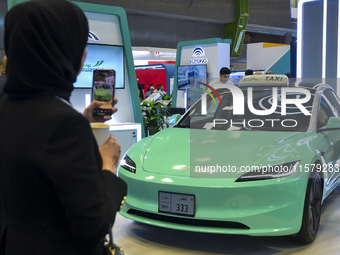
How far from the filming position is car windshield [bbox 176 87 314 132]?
12.1ft

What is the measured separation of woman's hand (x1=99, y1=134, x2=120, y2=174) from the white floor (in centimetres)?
210

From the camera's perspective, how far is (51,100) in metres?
1.03

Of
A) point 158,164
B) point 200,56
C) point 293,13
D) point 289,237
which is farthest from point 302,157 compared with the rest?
point 293,13

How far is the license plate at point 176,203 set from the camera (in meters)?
2.89

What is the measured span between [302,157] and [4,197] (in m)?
2.46

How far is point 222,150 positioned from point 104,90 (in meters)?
1.91

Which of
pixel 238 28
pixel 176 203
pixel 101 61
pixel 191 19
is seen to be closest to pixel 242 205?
pixel 176 203

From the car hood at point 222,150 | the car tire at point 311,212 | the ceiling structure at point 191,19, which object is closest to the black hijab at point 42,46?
the car hood at point 222,150

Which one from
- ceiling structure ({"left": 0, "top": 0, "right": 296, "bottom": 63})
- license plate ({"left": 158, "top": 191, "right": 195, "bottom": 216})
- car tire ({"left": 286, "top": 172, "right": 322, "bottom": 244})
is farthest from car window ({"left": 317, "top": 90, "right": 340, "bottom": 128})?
ceiling structure ({"left": 0, "top": 0, "right": 296, "bottom": 63})

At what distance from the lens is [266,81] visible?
162 inches

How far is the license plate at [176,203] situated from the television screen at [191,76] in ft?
27.5

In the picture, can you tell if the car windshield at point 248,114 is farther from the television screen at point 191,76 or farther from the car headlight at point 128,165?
the television screen at point 191,76

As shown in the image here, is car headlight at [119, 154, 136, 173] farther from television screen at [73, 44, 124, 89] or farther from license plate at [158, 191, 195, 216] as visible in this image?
television screen at [73, 44, 124, 89]

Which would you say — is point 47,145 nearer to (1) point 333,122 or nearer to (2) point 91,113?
(2) point 91,113
